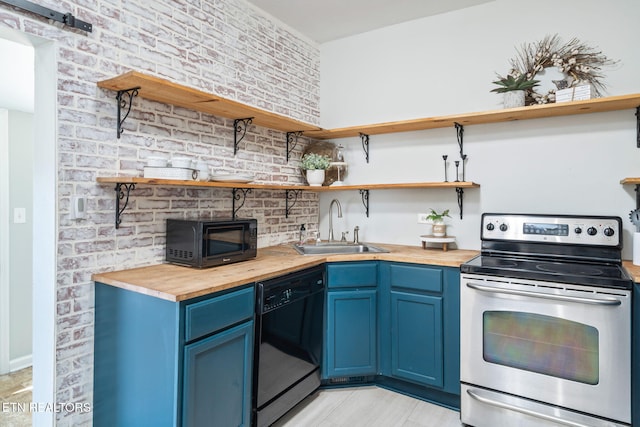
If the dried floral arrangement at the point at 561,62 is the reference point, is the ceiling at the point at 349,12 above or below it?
above

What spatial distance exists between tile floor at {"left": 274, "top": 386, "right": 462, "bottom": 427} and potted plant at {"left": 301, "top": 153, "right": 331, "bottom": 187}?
5.12 ft

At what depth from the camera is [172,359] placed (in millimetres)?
1505

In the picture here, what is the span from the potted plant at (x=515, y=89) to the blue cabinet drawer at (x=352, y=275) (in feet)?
4.55

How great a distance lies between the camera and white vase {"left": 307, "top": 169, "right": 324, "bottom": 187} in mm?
3020

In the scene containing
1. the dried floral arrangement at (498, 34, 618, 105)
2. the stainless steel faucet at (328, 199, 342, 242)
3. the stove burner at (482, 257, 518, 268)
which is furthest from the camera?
the stainless steel faucet at (328, 199, 342, 242)

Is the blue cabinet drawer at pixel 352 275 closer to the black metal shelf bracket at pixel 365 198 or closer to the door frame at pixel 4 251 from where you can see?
the black metal shelf bracket at pixel 365 198

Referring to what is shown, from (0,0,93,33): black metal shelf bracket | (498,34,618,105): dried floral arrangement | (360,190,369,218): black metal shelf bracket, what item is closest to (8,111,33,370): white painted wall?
(0,0,93,33): black metal shelf bracket

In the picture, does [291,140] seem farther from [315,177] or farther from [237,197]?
[237,197]

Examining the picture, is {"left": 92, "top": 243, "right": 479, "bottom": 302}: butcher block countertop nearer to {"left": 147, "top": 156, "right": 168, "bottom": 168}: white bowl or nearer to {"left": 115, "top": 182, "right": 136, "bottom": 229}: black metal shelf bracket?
{"left": 115, "top": 182, "right": 136, "bottom": 229}: black metal shelf bracket

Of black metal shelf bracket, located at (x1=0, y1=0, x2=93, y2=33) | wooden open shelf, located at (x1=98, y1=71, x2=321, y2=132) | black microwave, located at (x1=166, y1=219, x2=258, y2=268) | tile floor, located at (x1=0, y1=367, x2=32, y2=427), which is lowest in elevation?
tile floor, located at (x1=0, y1=367, x2=32, y2=427)

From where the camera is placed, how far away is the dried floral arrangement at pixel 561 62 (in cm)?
235

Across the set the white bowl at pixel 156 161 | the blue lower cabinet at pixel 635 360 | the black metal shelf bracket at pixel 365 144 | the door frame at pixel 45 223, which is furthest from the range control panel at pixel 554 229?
the door frame at pixel 45 223

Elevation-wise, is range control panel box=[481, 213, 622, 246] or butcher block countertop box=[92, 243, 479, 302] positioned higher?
range control panel box=[481, 213, 622, 246]

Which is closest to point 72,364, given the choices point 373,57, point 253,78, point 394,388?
point 394,388
